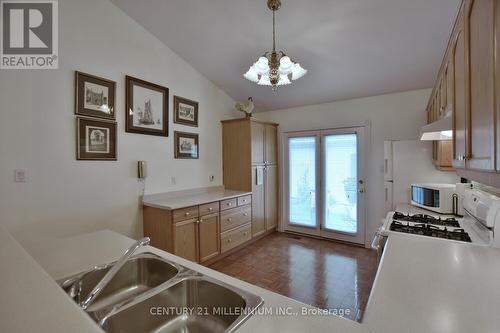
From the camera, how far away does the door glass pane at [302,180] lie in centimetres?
423

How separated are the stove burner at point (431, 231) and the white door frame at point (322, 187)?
182cm

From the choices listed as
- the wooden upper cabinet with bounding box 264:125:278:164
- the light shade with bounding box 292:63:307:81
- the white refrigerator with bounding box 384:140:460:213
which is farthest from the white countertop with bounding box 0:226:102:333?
the wooden upper cabinet with bounding box 264:125:278:164

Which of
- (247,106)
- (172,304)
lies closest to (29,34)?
(247,106)

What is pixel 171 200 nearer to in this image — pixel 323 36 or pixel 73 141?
pixel 73 141

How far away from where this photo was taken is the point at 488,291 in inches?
37.6

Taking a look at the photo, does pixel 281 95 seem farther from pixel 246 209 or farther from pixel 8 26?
pixel 8 26

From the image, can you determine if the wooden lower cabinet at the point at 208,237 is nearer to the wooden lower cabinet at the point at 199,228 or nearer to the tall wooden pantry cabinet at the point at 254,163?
the wooden lower cabinet at the point at 199,228

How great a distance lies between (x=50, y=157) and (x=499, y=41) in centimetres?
304

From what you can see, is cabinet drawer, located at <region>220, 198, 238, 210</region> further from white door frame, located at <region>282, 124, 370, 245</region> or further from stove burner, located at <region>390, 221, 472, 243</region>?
stove burner, located at <region>390, 221, 472, 243</region>

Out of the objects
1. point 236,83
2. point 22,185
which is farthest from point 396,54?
point 22,185

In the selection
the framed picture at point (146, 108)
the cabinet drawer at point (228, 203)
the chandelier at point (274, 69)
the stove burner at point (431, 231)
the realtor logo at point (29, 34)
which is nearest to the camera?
the stove burner at point (431, 231)

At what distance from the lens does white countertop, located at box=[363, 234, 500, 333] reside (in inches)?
29.9

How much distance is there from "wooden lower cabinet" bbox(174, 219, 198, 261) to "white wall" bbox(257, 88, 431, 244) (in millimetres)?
2681

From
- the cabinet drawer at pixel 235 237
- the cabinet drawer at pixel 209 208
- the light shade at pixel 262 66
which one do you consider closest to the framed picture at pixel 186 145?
the cabinet drawer at pixel 209 208
